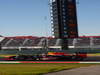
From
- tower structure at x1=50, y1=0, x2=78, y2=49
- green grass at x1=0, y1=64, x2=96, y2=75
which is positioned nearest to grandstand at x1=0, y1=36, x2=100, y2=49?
tower structure at x1=50, y1=0, x2=78, y2=49

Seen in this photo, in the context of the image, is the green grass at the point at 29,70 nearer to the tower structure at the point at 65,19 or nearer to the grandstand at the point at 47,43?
the tower structure at the point at 65,19

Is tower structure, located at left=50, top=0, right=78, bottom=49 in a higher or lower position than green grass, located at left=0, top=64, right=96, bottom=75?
higher

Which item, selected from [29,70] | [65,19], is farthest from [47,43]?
[29,70]

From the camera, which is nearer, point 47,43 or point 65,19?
point 65,19

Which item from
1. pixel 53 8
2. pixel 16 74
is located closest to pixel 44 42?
pixel 53 8

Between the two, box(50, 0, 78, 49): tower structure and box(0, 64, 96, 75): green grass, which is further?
box(50, 0, 78, 49): tower structure

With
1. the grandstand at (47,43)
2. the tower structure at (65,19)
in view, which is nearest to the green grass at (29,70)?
the tower structure at (65,19)

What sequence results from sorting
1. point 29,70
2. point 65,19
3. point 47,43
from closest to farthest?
point 29,70 < point 65,19 < point 47,43

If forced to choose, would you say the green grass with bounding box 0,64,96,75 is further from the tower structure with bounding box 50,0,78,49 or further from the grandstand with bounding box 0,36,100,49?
the grandstand with bounding box 0,36,100,49

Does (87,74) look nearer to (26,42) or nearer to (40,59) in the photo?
(40,59)

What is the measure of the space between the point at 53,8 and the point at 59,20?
4190mm

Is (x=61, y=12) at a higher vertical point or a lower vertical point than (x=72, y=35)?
higher

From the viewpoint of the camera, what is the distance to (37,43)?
311ft

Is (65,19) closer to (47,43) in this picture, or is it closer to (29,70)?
(29,70)
